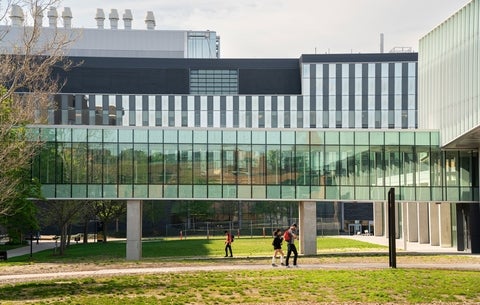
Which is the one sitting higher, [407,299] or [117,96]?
[117,96]

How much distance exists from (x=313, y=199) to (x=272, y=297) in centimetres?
2577

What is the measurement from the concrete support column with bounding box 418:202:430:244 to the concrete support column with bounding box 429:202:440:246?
10.7 feet

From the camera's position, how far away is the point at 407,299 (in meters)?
25.9

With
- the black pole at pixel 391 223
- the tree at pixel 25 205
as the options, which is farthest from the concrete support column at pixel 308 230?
the black pole at pixel 391 223

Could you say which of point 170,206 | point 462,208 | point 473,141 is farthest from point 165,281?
point 170,206

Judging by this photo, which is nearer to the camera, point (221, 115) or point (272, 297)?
point (272, 297)

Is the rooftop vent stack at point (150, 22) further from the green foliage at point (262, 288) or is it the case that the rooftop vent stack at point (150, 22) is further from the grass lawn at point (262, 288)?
the green foliage at point (262, 288)

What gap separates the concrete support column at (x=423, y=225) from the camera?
68375 mm

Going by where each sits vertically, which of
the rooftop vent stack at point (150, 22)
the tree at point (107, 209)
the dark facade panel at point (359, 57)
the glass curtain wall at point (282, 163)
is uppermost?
the rooftop vent stack at point (150, 22)

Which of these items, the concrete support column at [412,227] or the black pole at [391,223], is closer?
the black pole at [391,223]

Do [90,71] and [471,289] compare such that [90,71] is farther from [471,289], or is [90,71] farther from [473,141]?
[471,289]

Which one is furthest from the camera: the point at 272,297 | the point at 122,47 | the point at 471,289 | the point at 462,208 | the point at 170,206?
the point at 122,47

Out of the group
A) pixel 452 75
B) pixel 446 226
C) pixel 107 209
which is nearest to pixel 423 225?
pixel 446 226

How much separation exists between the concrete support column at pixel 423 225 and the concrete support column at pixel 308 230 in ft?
65.6
